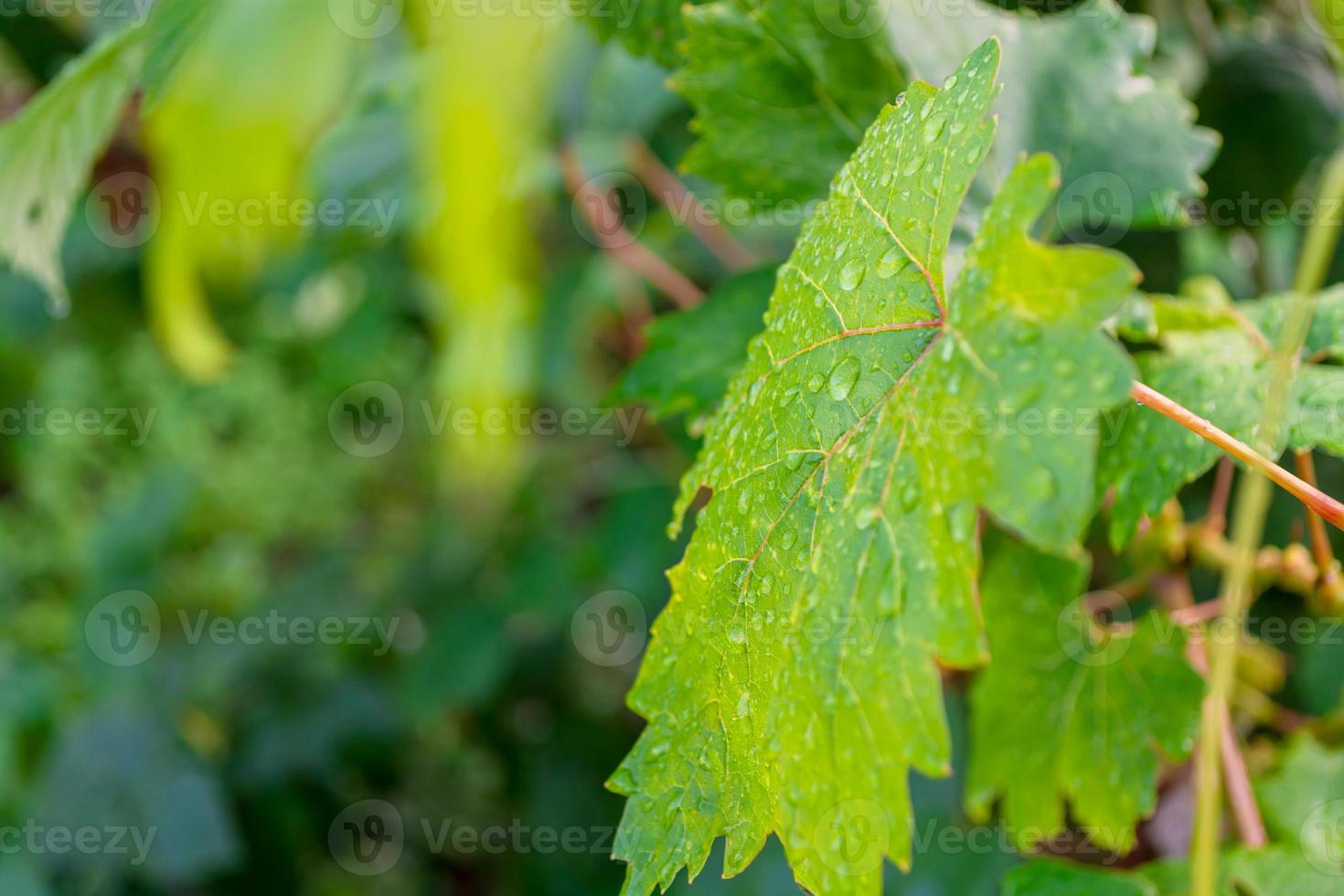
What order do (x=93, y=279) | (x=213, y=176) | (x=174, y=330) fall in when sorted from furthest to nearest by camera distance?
(x=93, y=279)
(x=174, y=330)
(x=213, y=176)

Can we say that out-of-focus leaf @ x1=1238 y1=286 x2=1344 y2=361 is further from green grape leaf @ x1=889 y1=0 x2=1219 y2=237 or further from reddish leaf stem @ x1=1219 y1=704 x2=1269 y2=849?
reddish leaf stem @ x1=1219 y1=704 x2=1269 y2=849

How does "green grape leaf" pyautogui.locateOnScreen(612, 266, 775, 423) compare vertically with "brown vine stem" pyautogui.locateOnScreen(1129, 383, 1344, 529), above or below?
below

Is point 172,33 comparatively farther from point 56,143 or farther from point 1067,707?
point 1067,707

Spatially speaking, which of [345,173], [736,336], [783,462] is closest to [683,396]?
[736,336]

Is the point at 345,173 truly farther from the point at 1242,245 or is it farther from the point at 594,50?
the point at 1242,245

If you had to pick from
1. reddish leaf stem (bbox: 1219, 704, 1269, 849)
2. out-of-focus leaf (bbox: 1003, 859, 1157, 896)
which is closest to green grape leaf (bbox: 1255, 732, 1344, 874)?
reddish leaf stem (bbox: 1219, 704, 1269, 849)

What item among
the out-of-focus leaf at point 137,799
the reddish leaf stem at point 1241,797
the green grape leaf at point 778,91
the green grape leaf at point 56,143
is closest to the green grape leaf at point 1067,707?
the reddish leaf stem at point 1241,797

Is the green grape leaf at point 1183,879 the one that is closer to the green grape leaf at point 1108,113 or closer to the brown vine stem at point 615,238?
the green grape leaf at point 1108,113
